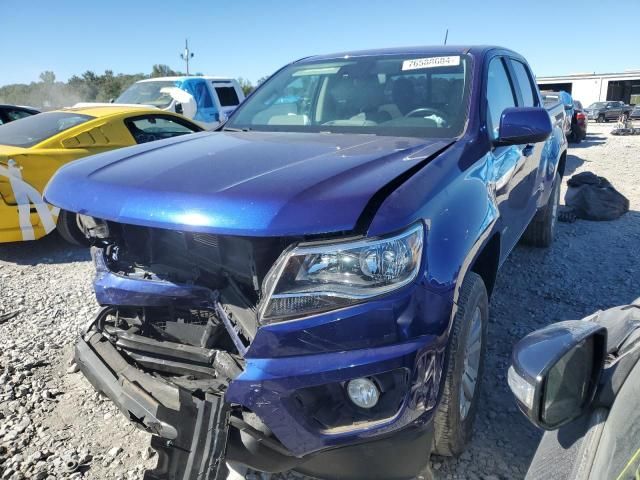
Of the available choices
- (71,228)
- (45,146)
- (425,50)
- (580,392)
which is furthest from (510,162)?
(45,146)

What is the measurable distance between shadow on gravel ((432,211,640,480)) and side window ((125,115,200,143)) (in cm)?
412

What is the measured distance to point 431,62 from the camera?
9.71 ft

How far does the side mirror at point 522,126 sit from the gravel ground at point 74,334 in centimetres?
134

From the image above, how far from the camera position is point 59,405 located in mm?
→ 2721

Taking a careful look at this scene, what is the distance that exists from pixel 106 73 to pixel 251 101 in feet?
172

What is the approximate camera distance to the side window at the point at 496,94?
9.08ft

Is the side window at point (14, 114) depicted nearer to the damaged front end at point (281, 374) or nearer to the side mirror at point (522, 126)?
the damaged front end at point (281, 374)

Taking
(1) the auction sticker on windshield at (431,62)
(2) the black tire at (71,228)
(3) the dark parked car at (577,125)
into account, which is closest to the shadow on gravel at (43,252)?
(2) the black tire at (71,228)

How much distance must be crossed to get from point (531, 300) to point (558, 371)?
3.03 m

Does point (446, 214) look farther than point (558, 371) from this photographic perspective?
Yes

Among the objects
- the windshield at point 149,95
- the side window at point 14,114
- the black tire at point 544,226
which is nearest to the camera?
the black tire at point 544,226

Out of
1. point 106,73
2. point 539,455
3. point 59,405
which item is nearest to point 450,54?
point 539,455

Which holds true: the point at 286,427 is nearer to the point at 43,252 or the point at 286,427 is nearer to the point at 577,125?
the point at 43,252

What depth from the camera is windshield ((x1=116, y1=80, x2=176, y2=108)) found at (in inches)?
387
